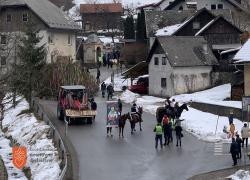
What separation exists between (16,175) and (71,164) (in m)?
6.19

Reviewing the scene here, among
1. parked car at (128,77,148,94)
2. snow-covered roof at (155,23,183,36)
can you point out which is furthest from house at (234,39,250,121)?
snow-covered roof at (155,23,183,36)

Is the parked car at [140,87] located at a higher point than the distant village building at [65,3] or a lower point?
lower

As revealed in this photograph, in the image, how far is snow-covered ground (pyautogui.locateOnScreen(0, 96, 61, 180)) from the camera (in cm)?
2791

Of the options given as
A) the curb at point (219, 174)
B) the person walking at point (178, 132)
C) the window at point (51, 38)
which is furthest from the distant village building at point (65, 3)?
the curb at point (219, 174)

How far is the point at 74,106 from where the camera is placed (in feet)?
126

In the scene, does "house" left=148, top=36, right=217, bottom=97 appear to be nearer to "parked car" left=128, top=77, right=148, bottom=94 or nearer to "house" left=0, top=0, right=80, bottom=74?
"parked car" left=128, top=77, right=148, bottom=94

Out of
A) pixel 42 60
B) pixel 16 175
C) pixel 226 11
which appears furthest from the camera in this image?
pixel 226 11

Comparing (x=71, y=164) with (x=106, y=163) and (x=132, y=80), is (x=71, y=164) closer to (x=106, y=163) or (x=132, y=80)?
(x=106, y=163)

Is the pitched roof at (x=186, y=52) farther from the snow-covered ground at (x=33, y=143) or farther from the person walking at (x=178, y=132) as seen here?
the person walking at (x=178, y=132)

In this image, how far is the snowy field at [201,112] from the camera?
33656 mm

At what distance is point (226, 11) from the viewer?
6812 centimetres

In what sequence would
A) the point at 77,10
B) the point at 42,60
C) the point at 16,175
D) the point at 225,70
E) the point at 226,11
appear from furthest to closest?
the point at 77,10 → the point at 226,11 → the point at 225,70 → the point at 42,60 → the point at 16,175

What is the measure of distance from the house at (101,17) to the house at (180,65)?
2053 inches

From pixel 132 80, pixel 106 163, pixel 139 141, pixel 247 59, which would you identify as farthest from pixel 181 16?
pixel 106 163
